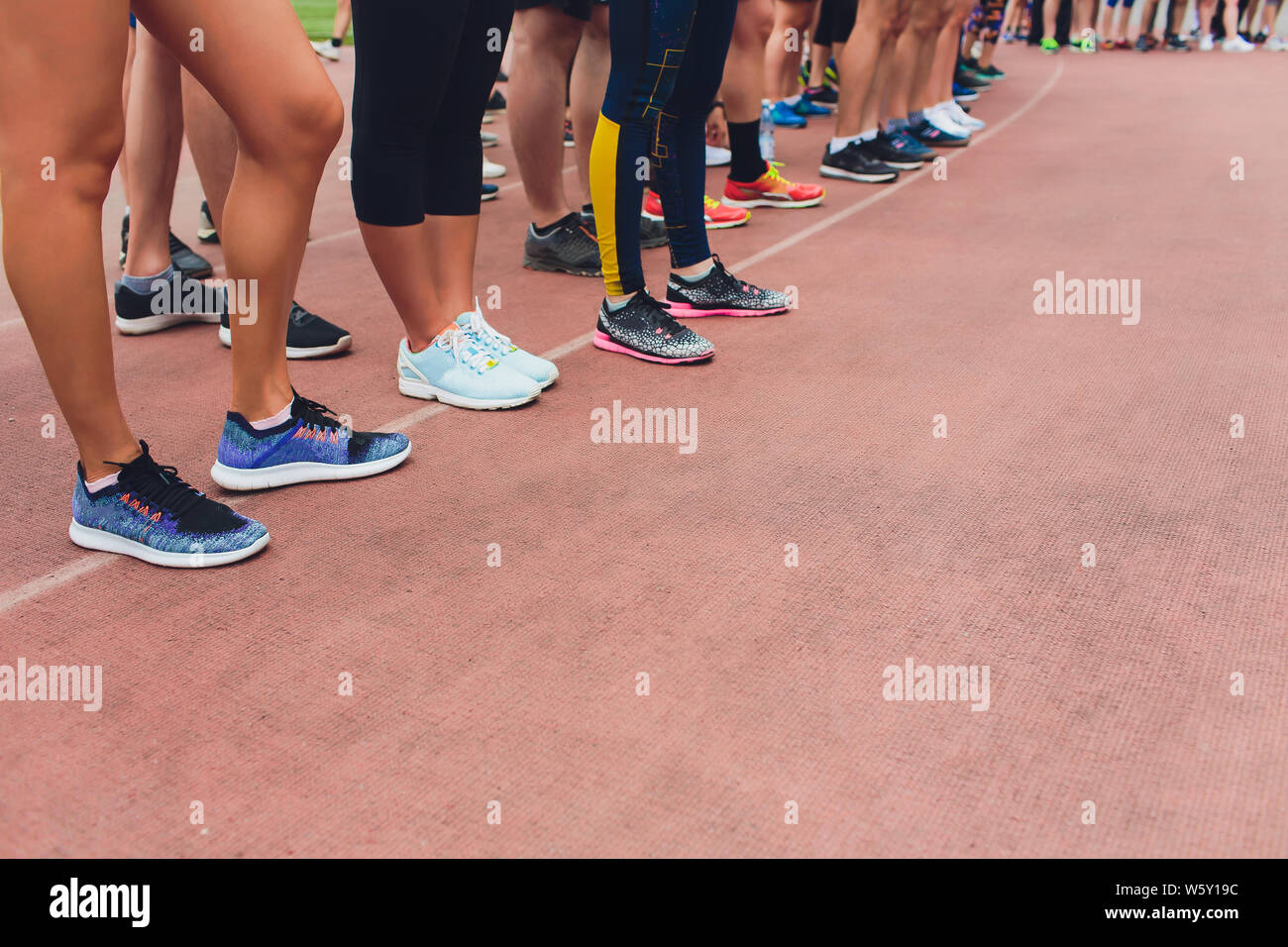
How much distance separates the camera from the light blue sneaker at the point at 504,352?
9.69 ft

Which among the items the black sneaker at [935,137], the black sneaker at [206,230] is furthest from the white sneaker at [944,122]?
the black sneaker at [206,230]

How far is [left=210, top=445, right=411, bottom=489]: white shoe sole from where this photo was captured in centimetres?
241

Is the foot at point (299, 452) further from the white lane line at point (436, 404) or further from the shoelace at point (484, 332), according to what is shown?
the shoelace at point (484, 332)

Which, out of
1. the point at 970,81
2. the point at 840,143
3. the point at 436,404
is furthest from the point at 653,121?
the point at 970,81

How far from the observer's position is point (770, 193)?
5.30 m

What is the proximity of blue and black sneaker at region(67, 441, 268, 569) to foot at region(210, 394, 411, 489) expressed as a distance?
0.27 m

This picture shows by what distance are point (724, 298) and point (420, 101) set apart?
1406mm

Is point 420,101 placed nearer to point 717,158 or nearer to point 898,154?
point 717,158

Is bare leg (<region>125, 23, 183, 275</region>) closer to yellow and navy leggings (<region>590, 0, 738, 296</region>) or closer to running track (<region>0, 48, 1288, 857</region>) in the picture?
running track (<region>0, 48, 1288, 857</region>)

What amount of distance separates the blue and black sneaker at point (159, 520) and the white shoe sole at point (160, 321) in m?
1.56

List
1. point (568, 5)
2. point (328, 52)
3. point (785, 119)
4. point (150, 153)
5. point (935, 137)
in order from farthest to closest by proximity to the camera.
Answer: point (328, 52), point (785, 119), point (935, 137), point (568, 5), point (150, 153)
